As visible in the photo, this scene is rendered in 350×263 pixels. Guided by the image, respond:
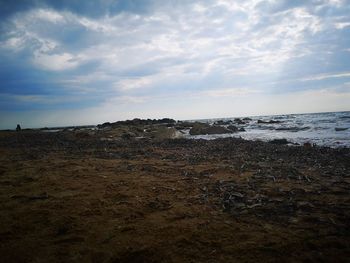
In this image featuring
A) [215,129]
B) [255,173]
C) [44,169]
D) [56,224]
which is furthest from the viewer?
[215,129]

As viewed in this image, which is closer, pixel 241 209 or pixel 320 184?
pixel 241 209

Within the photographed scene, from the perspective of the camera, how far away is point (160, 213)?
4.25m

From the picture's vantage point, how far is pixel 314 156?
32.1 ft

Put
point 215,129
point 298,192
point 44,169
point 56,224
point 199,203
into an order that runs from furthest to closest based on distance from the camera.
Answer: point 215,129
point 44,169
point 298,192
point 199,203
point 56,224

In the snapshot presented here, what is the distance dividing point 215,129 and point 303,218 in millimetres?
23281

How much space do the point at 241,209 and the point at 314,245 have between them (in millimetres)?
→ 1356

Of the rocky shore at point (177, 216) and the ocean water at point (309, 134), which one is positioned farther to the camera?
the ocean water at point (309, 134)

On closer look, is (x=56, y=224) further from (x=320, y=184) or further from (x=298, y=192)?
(x=320, y=184)

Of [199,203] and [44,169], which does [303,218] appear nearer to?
[199,203]

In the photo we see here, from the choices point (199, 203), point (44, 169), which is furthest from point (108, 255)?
point (44, 169)

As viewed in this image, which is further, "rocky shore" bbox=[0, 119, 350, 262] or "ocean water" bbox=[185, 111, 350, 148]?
"ocean water" bbox=[185, 111, 350, 148]

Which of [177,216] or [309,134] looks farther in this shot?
[309,134]

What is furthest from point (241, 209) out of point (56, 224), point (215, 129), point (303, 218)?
point (215, 129)

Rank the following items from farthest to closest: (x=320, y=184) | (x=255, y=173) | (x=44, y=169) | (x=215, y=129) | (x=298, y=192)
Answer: (x=215, y=129) → (x=44, y=169) → (x=255, y=173) → (x=320, y=184) → (x=298, y=192)
